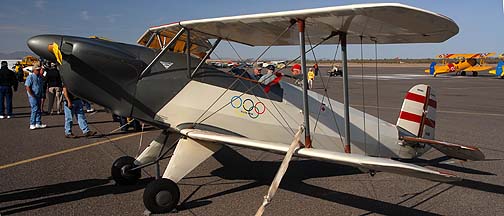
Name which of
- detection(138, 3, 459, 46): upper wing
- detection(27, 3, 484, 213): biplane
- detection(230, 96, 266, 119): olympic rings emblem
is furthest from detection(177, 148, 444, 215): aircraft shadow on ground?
detection(138, 3, 459, 46): upper wing

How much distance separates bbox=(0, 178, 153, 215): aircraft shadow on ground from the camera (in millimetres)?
4340

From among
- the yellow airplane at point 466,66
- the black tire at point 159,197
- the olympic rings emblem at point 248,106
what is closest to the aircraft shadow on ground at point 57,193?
the black tire at point 159,197

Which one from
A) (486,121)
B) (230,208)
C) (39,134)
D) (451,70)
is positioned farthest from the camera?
(451,70)

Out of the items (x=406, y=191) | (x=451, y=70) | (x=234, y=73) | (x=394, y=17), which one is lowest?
(x=451, y=70)

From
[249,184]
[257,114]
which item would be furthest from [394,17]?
[249,184]

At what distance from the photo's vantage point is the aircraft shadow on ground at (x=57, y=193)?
4.34 meters

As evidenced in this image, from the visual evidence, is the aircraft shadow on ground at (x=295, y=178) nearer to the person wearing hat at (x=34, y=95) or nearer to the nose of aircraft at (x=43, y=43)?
the nose of aircraft at (x=43, y=43)

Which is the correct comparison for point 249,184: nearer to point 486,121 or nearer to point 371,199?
point 371,199

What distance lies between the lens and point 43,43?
4246 mm

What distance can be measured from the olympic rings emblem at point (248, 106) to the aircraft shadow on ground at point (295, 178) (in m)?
1.01

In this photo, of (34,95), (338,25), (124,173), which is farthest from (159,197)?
(34,95)

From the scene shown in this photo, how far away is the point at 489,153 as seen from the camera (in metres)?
6.93

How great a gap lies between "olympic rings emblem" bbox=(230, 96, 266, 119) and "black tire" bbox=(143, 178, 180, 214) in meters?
1.28

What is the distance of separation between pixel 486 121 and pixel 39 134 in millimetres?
11423
